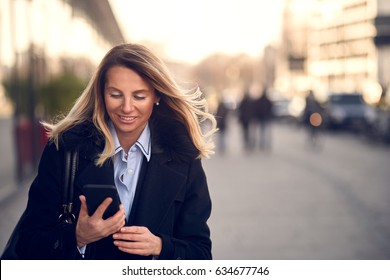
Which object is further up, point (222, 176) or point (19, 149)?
point (19, 149)

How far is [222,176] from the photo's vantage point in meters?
11.3

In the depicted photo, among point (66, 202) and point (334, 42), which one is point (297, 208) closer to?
point (66, 202)

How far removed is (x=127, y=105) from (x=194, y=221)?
1.45 feet

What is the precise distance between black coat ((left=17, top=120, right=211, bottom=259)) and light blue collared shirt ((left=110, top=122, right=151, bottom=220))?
0.03 metres

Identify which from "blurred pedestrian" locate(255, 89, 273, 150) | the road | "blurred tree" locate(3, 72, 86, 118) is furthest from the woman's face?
"blurred pedestrian" locate(255, 89, 273, 150)

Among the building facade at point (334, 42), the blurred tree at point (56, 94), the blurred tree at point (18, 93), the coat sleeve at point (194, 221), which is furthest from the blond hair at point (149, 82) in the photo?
→ the building facade at point (334, 42)

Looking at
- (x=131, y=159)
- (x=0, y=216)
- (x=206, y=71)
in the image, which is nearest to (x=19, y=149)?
(x=0, y=216)

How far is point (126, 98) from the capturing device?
7.13 feet

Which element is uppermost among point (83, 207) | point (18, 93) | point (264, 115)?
point (18, 93)

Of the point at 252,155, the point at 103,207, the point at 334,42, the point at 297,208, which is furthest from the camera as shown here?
the point at 334,42

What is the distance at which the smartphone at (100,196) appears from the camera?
197cm

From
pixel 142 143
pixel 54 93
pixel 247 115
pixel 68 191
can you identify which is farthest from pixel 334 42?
pixel 68 191

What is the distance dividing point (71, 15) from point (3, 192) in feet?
31.6
